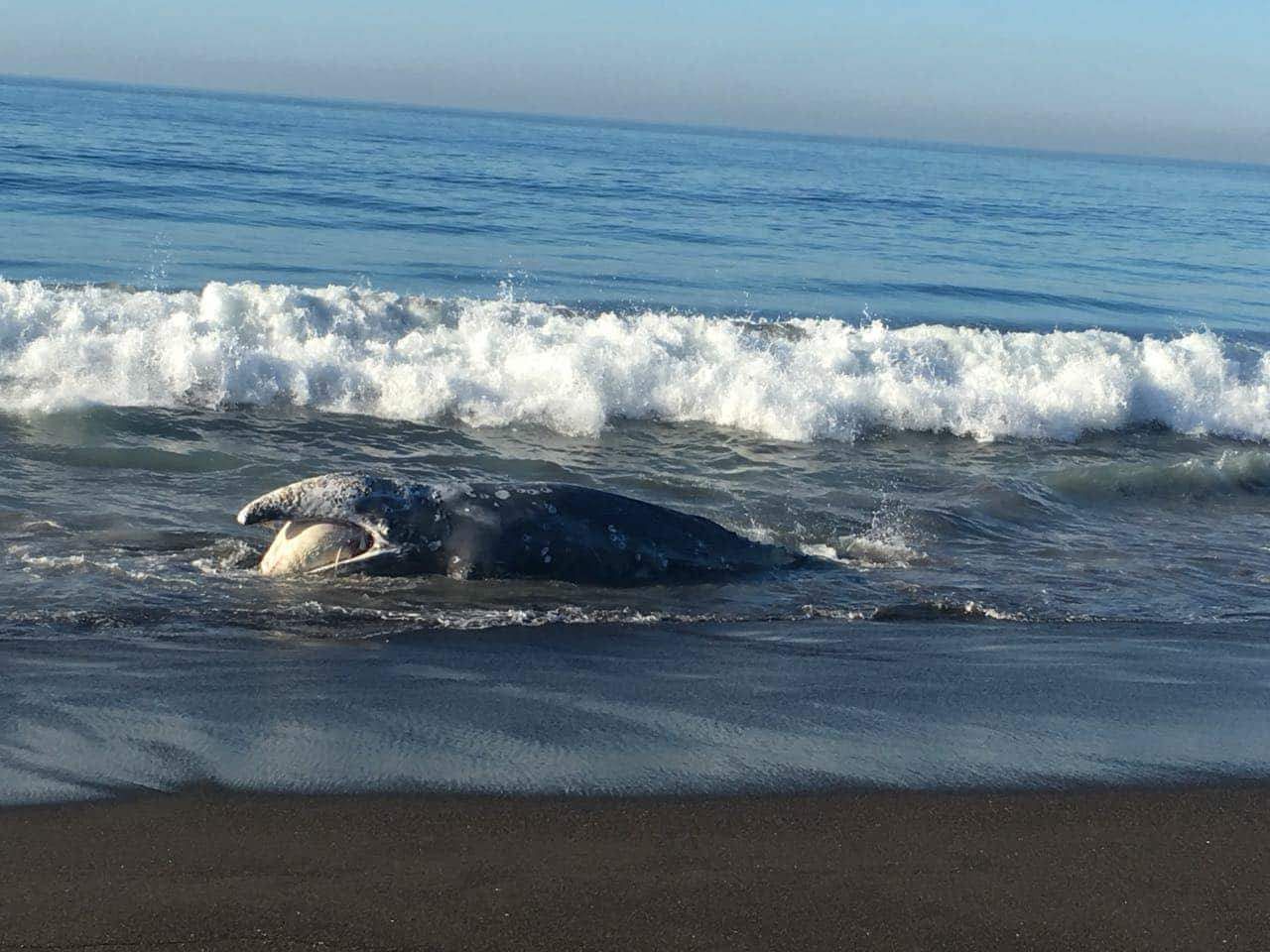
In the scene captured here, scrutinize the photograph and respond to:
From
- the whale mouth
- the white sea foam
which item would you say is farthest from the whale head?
the white sea foam

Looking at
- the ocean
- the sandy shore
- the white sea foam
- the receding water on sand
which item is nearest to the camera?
the sandy shore

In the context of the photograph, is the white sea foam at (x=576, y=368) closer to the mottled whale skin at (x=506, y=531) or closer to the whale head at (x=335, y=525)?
the mottled whale skin at (x=506, y=531)

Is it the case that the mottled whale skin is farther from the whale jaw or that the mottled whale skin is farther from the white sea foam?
the white sea foam

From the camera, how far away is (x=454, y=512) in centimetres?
859

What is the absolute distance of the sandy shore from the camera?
175 inches

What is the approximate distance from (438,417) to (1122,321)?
1540cm

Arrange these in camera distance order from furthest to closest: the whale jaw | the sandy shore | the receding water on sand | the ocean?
1. the whale jaw
2. the ocean
3. the receding water on sand
4. the sandy shore

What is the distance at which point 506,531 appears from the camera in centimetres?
855

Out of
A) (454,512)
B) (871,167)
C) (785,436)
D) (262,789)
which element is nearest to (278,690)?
(262,789)

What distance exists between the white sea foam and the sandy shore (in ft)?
28.1

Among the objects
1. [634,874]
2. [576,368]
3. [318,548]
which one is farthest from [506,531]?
[576,368]

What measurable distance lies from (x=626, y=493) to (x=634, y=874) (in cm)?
643

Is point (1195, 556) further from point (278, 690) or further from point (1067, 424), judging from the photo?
point (278, 690)

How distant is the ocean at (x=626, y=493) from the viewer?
611 cm
